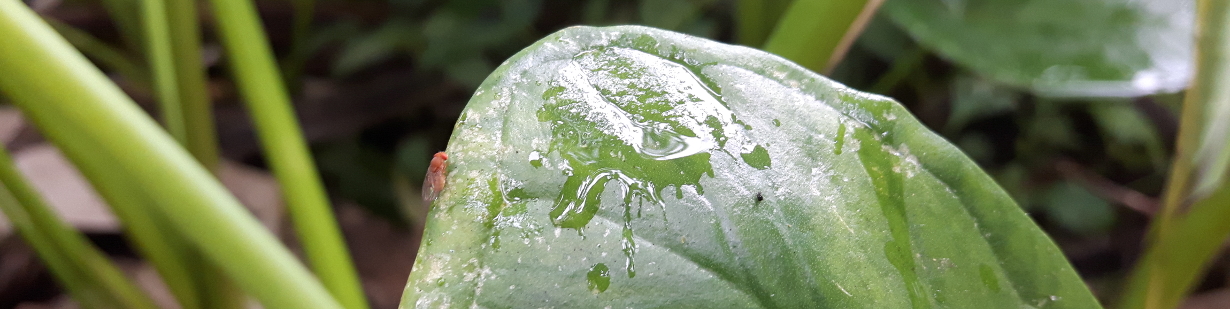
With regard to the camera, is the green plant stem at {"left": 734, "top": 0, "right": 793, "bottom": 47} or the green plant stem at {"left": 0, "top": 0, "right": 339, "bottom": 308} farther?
the green plant stem at {"left": 734, "top": 0, "right": 793, "bottom": 47}

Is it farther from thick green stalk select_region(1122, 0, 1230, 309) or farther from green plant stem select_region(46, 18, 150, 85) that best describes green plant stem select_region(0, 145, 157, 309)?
thick green stalk select_region(1122, 0, 1230, 309)

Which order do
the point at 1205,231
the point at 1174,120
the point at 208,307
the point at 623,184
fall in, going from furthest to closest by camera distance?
1. the point at 1174,120
2. the point at 208,307
3. the point at 1205,231
4. the point at 623,184

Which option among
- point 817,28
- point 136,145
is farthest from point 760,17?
point 136,145

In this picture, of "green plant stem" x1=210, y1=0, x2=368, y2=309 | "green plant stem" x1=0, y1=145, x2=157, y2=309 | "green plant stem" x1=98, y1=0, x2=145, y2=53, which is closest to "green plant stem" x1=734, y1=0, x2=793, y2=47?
"green plant stem" x1=210, y1=0, x2=368, y2=309

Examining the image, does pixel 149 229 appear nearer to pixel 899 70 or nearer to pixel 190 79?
pixel 190 79

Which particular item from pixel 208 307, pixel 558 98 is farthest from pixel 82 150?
pixel 558 98

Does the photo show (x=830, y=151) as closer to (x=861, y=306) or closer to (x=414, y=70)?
(x=861, y=306)
